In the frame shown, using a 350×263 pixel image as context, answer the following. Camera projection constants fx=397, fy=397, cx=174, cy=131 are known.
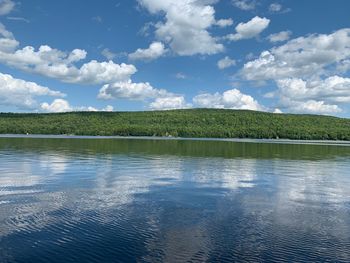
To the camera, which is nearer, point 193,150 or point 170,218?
point 170,218

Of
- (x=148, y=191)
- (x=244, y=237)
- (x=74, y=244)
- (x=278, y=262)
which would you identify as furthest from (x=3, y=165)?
(x=278, y=262)

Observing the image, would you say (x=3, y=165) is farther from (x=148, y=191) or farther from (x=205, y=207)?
(x=205, y=207)

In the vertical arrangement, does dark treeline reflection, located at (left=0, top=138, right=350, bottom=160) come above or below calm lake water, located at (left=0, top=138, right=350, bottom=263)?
above

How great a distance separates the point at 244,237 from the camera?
1916 centimetres

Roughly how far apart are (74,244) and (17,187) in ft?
53.1

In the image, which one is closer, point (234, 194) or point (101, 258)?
point (101, 258)

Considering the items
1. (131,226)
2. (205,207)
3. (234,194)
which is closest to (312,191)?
(234,194)

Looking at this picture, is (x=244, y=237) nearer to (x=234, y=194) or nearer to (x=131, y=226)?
(x=131, y=226)

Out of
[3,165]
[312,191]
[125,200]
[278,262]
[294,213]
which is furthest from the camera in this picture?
[3,165]

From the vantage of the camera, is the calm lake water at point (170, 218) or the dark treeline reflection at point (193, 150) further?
the dark treeline reflection at point (193, 150)

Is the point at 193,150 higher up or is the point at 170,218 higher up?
the point at 193,150

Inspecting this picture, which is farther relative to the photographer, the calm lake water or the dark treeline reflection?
the dark treeline reflection

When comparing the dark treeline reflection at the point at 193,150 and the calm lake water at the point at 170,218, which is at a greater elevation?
the dark treeline reflection at the point at 193,150

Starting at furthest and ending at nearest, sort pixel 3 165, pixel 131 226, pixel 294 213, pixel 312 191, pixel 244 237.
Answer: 1. pixel 3 165
2. pixel 312 191
3. pixel 294 213
4. pixel 131 226
5. pixel 244 237
